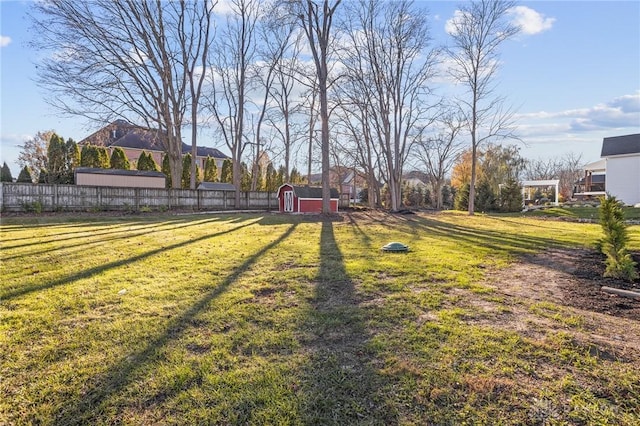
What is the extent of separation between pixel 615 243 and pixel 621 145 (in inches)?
1016

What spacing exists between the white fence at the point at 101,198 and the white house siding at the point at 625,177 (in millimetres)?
27228

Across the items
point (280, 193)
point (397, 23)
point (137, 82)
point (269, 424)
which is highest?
point (397, 23)

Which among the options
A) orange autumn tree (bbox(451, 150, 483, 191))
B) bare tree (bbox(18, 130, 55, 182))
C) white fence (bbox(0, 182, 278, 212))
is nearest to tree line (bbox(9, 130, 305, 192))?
bare tree (bbox(18, 130, 55, 182))

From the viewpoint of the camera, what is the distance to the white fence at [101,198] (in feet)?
44.3

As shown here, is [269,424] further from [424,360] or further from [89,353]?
[89,353]

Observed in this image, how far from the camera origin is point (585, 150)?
1890 inches

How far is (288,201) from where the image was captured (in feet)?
69.3

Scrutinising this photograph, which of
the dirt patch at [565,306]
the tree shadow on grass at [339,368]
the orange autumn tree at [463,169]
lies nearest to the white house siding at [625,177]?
the orange autumn tree at [463,169]

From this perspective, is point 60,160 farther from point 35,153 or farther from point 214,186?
point 214,186

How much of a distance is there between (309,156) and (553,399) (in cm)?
2697

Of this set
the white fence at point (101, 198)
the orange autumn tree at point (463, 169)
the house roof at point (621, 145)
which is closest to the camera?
the white fence at point (101, 198)

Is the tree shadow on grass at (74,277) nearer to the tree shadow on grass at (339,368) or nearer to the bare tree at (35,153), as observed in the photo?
the tree shadow on grass at (339,368)

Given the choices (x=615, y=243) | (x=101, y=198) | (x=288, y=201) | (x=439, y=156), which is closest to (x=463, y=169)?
(x=439, y=156)

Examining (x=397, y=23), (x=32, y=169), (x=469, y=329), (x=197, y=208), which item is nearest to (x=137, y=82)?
(x=197, y=208)
